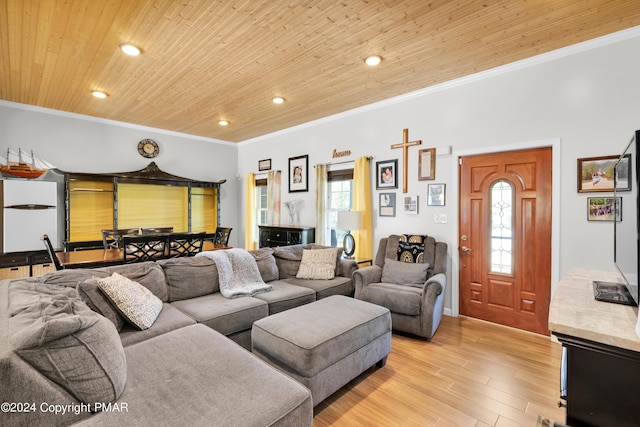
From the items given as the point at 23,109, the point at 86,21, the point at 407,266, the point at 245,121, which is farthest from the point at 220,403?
the point at 23,109

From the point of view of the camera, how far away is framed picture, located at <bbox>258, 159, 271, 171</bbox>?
6.23 meters

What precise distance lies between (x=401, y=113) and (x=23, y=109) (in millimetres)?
5606

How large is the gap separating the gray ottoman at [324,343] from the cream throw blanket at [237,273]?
774 mm

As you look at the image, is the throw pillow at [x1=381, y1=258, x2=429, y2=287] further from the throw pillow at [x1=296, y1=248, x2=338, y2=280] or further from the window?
the window

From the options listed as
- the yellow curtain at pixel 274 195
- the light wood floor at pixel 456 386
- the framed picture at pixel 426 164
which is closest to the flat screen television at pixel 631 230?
the light wood floor at pixel 456 386

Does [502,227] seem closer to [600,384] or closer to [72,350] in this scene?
[600,384]

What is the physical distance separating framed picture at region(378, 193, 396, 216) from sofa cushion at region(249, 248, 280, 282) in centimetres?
174

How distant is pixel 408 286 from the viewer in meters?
3.37

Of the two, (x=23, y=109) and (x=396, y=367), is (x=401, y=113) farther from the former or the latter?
(x=23, y=109)

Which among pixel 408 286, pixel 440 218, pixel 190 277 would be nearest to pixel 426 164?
pixel 440 218

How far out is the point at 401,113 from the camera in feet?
13.4

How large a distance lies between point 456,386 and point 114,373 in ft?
7.40

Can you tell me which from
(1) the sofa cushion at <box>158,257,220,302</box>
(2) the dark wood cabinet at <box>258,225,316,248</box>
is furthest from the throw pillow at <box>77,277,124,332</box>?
(2) the dark wood cabinet at <box>258,225,316,248</box>

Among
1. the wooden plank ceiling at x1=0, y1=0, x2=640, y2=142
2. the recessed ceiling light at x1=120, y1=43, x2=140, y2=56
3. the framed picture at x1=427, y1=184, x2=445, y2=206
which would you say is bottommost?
the framed picture at x1=427, y1=184, x2=445, y2=206
